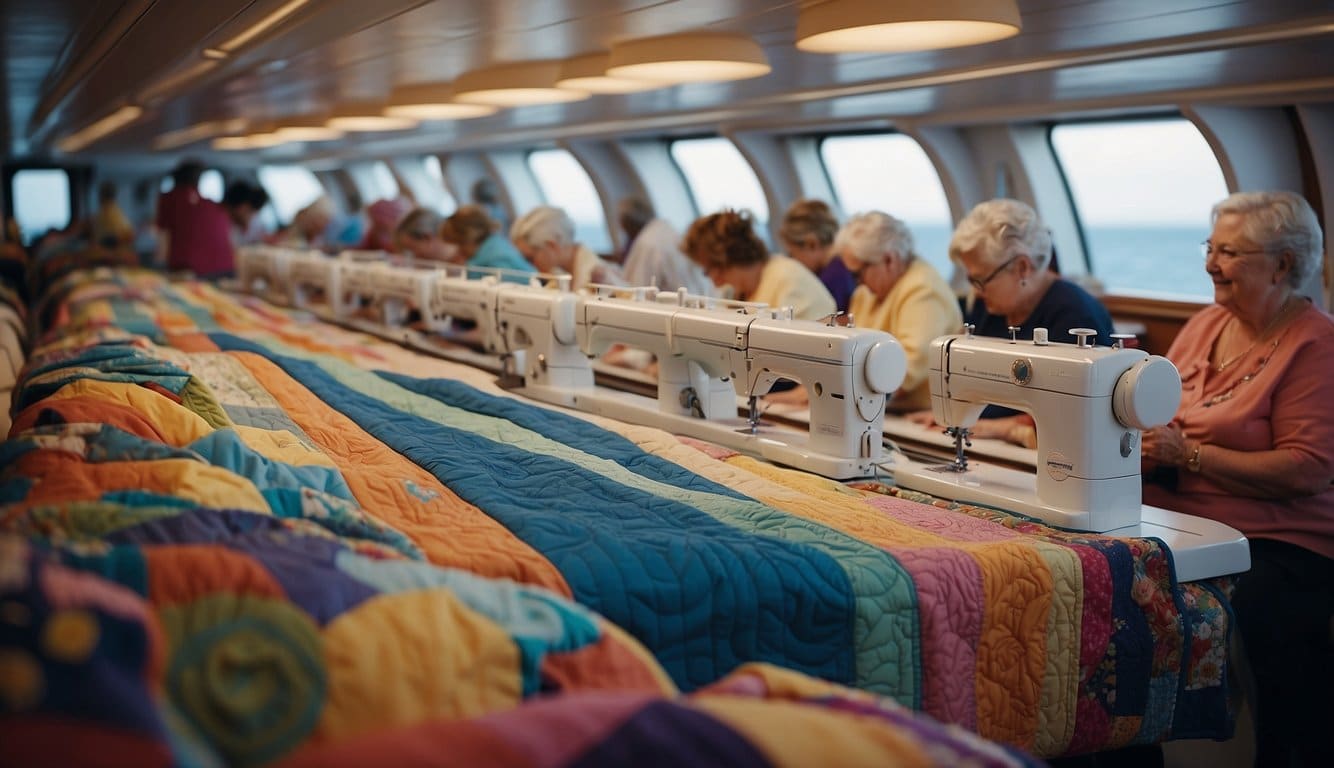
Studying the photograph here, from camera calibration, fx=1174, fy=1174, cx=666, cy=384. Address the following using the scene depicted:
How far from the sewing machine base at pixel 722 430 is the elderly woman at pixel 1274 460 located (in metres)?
0.74

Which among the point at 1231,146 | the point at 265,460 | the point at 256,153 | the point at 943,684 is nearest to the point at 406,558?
the point at 265,460

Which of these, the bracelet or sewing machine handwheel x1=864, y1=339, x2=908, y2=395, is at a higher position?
sewing machine handwheel x1=864, y1=339, x2=908, y2=395

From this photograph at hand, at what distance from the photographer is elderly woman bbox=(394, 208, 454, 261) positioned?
246 inches

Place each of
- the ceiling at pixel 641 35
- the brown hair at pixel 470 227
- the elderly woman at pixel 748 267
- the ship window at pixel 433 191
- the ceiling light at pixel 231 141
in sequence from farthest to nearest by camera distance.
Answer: the ship window at pixel 433 191, the ceiling light at pixel 231 141, the brown hair at pixel 470 227, the elderly woman at pixel 748 267, the ceiling at pixel 641 35

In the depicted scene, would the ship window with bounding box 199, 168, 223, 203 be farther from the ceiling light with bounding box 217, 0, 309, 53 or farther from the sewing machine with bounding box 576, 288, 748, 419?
the sewing machine with bounding box 576, 288, 748, 419

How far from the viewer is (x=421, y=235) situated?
6.25 metres

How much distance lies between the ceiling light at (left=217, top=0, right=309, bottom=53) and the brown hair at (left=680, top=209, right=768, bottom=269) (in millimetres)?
1505

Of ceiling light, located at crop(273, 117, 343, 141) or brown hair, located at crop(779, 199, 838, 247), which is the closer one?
brown hair, located at crop(779, 199, 838, 247)

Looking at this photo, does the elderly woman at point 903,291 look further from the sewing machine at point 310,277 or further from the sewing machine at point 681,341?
the sewing machine at point 310,277

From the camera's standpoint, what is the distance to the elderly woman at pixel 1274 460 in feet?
8.45

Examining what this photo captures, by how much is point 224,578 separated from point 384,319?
425 centimetres


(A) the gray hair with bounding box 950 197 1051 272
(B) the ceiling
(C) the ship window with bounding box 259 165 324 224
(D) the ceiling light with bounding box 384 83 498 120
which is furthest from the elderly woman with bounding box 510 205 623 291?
(C) the ship window with bounding box 259 165 324 224

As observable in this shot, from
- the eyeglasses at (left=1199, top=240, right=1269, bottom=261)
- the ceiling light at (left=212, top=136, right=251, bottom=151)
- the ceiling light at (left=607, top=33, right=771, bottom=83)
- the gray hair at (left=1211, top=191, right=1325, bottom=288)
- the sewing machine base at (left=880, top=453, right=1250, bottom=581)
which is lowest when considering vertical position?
the sewing machine base at (left=880, top=453, right=1250, bottom=581)

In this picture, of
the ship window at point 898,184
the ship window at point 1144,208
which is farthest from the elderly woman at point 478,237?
the ship window at point 1144,208
